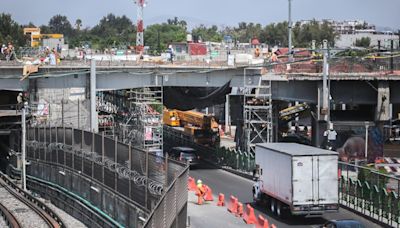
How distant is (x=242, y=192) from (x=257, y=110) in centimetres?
1157

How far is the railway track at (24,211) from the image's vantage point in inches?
1248

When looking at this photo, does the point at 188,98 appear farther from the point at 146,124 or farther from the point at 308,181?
the point at 308,181

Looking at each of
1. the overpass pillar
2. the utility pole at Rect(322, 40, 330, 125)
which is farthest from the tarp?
the utility pole at Rect(322, 40, 330, 125)

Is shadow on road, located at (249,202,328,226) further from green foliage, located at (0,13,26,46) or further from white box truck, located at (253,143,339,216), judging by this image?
green foliage, located at (0,13,26,46)

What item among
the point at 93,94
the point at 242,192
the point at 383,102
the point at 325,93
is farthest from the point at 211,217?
the point at 93,94

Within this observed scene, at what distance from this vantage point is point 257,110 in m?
47.6

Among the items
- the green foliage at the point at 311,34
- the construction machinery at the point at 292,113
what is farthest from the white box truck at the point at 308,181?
the green foliage at the point at 311,34

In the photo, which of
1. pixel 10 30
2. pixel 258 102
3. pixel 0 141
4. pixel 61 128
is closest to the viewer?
pixel 61 128

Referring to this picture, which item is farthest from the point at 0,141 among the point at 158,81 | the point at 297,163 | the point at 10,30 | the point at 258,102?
the point at 10,30

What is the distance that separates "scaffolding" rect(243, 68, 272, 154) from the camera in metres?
46.1

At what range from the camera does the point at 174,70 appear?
48.7 meters

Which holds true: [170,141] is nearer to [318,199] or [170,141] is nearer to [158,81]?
[158,81]

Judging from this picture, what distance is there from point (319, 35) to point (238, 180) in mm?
139465

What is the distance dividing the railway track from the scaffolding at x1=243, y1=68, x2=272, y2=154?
15436 millimetres
